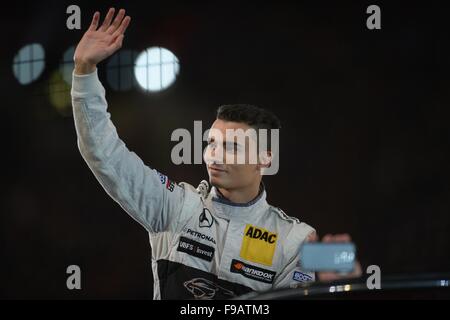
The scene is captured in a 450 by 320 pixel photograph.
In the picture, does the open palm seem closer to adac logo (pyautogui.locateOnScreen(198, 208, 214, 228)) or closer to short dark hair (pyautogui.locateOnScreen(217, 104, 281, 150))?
short dark hair (pyautogui.locateOnScreen(217, 104, 281, 150))

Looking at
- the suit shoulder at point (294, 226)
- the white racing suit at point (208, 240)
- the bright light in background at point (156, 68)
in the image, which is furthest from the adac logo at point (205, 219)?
the bright light in background at point (156, 68)

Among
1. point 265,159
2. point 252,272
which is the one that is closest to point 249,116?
point 265,159

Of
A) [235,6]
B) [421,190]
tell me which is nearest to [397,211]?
[421,190]

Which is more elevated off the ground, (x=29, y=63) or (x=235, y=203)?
(x=29, y=63)

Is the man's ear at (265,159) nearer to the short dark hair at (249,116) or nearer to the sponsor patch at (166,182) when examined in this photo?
the short dark hair at (249,116)

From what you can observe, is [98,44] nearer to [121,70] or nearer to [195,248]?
[195,248]

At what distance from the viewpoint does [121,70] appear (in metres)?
2.91

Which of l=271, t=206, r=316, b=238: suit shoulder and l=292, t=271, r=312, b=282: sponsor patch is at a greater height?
l=271, t=206, r=316, b=238: suit shoulder

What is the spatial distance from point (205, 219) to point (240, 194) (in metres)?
0.19

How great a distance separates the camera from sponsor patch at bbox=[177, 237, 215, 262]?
2227mm

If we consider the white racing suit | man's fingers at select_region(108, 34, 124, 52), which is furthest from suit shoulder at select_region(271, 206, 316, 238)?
man's fingers at select_region(108, 34, 124, 52)

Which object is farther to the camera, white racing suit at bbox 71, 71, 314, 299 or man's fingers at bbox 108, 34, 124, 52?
white racing suit at bbox 71, 71, 314, 299

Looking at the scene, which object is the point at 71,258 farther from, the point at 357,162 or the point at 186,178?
the point at 357,162

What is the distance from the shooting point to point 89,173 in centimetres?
301
